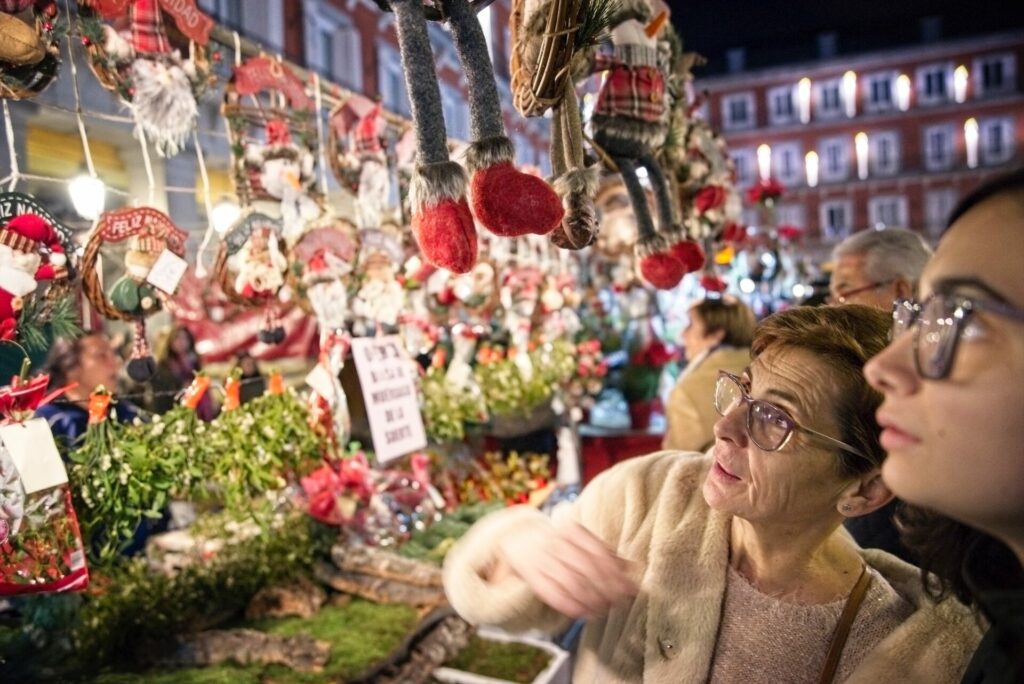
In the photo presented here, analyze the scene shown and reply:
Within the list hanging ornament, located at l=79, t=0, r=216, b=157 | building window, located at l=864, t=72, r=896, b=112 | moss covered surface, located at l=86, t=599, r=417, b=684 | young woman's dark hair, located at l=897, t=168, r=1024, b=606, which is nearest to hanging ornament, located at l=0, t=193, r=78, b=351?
hanging ornament, located at l=79, t=0, r=216, b=157

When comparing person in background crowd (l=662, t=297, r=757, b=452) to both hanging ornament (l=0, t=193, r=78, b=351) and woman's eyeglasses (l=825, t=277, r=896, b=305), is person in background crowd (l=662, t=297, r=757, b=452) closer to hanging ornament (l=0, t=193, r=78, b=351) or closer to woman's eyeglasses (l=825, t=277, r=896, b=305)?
woman's eyeglasses (l=825, t=277, r=896, b=305)

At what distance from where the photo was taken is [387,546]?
10.4 feet

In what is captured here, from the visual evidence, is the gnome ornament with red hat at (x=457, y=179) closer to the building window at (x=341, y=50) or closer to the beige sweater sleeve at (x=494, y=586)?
the beige sweater sleeve at (x=494, y=586)

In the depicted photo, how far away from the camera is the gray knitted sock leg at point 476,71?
1.10m

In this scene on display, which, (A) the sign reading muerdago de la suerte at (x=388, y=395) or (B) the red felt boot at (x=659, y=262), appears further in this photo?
(A) the sign reading muerdago de la suerte at (x=388, y=395)

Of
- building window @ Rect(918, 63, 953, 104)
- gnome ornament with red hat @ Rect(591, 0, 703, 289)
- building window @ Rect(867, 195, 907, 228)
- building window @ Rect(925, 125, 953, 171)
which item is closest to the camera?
gnome ornament with red hat @ Rect(591, 0, 703, 289)

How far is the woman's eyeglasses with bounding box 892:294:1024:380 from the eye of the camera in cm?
71

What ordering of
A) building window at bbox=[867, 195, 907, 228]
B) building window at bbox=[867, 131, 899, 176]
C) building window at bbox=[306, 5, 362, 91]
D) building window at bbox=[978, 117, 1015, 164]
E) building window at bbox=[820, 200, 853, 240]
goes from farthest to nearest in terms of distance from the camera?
building window at bbox=[820, 200, 853, 240], building window at bbox=[867, 131, 899, 176], building window at bbox=[867, 195, 907, 228], building window at bbox=[978, 117, 1015, 164], building window at bbox=[306, 5, 362, 91]

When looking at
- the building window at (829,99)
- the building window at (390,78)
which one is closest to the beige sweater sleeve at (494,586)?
the building window at (390,78)

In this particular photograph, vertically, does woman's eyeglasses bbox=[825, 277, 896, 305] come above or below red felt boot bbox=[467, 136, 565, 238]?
below

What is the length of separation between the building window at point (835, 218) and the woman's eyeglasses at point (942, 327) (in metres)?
30.9

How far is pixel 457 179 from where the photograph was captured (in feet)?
3.53

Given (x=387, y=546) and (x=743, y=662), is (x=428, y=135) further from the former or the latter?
(x=387, y=546)

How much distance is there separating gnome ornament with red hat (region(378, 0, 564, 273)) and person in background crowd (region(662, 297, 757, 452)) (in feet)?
6.00
